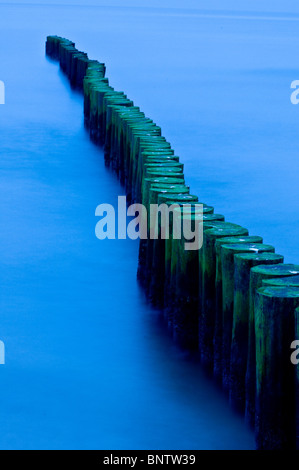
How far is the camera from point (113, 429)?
5.26 metres

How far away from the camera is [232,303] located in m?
5.34

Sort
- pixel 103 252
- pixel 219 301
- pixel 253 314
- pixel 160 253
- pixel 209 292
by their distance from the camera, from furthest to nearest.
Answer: pixel 103 252 → pixel 160 253 → pixel 209 292 → pixel 219 301 → pixel 253 314

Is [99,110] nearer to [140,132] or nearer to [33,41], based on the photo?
[140,132]

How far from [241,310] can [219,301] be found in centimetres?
45

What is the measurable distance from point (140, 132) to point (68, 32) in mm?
30932

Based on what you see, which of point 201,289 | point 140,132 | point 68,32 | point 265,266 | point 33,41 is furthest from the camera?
point 68,32

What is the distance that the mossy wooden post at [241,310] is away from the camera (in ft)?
16.7

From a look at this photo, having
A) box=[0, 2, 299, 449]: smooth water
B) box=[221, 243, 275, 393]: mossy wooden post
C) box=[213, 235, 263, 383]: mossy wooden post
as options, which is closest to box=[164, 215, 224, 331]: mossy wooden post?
box=[0, 2, 299, 449]: smooth water

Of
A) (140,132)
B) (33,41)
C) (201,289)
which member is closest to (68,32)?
(33,41)

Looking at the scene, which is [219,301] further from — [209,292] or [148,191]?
[148,191]

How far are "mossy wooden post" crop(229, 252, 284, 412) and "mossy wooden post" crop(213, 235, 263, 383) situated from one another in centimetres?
26

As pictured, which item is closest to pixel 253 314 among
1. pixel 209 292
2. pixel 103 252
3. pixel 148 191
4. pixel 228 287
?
pixel 228 287

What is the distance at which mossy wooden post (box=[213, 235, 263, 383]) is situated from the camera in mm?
5441
